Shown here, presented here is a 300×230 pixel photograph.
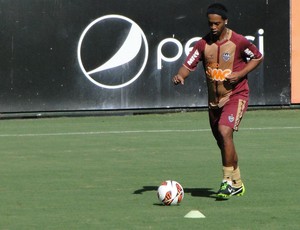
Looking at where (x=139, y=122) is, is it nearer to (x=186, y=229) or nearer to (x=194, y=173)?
(x=194, y=173)

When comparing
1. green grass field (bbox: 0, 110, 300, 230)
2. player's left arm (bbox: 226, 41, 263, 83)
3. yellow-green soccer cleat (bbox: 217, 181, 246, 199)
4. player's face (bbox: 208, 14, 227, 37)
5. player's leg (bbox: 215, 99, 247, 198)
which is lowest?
green grass field (bbox: 0, 110, 300, 230)

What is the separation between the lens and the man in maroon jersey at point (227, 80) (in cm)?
1216

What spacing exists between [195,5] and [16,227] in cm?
1344

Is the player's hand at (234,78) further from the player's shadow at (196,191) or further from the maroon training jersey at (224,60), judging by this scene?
the player's shadow at (196,191)

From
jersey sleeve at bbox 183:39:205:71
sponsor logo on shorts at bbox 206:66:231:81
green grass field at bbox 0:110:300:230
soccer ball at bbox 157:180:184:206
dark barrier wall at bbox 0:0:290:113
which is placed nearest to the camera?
green grass field at bbox 0:110:300:230

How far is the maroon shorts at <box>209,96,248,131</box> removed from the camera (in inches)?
481

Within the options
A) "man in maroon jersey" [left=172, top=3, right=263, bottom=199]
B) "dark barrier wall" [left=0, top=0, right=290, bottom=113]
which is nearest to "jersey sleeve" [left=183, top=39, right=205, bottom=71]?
"man in maroon jersey" [left=172, top=3, right=263, bottom=199]

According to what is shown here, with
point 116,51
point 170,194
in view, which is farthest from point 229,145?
point 116,51

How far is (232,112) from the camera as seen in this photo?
40.2 ft

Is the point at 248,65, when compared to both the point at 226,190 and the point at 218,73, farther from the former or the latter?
the point at 226,190

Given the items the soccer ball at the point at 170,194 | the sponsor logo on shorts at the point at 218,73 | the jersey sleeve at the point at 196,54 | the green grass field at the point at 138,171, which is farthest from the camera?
the jersey sleeve at the point at 196,54

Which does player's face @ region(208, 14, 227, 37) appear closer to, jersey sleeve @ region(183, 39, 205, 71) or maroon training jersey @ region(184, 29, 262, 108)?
maroon training jersey @ region(184, 29, 262, 108)

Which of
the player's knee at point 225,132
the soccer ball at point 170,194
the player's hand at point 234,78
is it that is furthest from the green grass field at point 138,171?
the player's hand at point 234,78

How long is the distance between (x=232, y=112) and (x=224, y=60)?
0.58 metres
